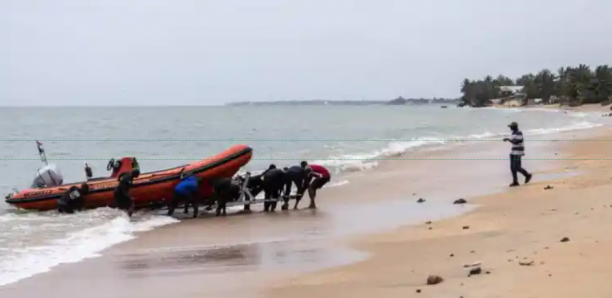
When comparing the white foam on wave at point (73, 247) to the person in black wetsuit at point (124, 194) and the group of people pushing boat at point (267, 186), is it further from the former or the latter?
the group of people pushing boat at point (267, 186)

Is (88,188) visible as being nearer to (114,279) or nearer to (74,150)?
(114,279)

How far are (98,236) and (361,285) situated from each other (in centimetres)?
566

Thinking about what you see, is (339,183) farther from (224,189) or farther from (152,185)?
(152,185)

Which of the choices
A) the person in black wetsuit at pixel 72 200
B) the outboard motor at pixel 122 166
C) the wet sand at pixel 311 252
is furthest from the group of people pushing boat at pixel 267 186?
the person in black wetsuit at pixel 72 200

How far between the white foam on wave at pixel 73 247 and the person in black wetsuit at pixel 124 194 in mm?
275

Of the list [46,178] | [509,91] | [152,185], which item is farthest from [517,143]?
[509,91]

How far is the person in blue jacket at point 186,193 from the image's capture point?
14.0 meters

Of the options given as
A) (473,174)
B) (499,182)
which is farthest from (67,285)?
(473,174)

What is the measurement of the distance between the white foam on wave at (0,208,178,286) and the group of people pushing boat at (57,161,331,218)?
507 mm

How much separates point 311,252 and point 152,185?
5.90 m

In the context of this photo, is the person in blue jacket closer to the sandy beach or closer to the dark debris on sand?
the sandy beach

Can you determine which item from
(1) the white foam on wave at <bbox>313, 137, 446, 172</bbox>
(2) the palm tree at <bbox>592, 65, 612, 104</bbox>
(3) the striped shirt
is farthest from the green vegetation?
(3) the striped shirt

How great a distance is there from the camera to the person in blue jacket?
46.0 ft

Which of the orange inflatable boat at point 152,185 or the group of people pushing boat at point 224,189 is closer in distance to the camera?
the group of people pushing boat at point 224,189
